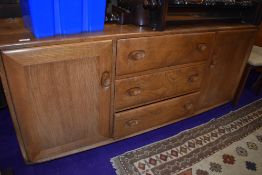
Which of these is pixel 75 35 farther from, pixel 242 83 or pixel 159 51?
pixel 242 83

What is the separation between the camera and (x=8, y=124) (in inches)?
53.2

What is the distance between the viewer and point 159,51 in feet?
3.38

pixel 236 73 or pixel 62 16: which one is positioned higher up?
pixel 62 16

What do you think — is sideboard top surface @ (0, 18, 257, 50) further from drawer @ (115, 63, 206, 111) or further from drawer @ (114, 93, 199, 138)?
drawer @ (114, 93, 199, 138)

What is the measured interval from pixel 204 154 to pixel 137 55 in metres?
0.77

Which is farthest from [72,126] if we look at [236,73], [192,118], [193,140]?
[236,73]

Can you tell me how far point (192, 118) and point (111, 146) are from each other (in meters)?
0.69

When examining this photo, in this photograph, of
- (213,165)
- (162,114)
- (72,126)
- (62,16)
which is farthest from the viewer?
(162,114)

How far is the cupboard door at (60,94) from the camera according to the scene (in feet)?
2.51

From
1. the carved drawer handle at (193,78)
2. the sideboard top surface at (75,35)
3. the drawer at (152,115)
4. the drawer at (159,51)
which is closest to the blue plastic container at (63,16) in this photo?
the sideboard top surface at (75,35)

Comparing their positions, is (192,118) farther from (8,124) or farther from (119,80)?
(8,124)

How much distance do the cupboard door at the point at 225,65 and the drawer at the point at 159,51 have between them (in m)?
0.12

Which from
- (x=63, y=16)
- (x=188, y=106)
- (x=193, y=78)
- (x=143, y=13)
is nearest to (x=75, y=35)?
(x=63, y=16)

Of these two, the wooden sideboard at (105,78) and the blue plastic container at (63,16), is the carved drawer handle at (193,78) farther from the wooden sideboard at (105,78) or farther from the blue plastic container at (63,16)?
the blue plastic container at (63,16)
